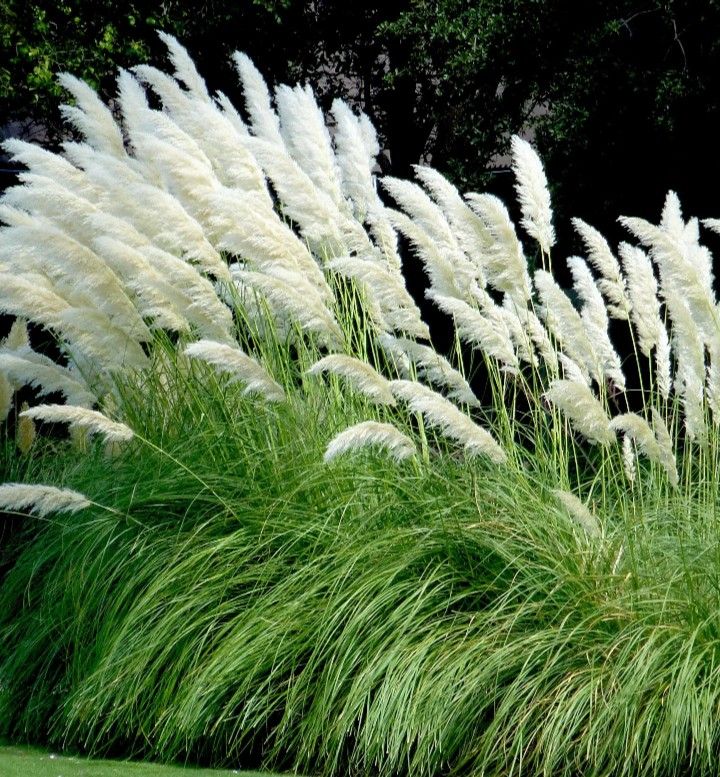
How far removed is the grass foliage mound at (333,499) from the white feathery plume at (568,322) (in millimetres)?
15

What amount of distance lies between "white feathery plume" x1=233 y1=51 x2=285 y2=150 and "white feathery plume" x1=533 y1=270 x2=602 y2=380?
164cm

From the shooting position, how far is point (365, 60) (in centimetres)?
1470

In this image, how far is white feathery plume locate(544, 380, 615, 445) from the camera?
14.0 feet

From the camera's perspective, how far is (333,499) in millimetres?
4777

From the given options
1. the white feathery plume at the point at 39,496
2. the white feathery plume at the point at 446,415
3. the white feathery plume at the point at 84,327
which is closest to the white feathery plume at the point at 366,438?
the white feathery plume at the point at 446,415

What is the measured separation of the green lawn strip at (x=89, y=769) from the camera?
4.04 meters

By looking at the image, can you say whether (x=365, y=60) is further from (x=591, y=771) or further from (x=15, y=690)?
(x=591, y=771)

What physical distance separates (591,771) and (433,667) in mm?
547

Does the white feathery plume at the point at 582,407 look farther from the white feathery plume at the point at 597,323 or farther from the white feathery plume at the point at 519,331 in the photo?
the white feathery plume at the point at 519,331

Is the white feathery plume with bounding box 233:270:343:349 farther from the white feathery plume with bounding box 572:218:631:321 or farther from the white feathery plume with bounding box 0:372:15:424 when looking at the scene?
the white feathery plume with bounding box 0:372:15:424

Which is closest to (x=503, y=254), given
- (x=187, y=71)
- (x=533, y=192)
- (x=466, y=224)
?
(x=466, y=224)

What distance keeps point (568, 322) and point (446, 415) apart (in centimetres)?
91

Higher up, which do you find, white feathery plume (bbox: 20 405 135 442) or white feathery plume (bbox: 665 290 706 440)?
white feathery plume (bbox: 665 290 706 440)

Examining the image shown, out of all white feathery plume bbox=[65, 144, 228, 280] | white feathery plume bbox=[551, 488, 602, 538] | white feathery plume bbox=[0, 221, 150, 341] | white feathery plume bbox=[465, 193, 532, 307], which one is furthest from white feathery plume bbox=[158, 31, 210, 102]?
white feathery plume bbox=[551, 488, 602, 538]
